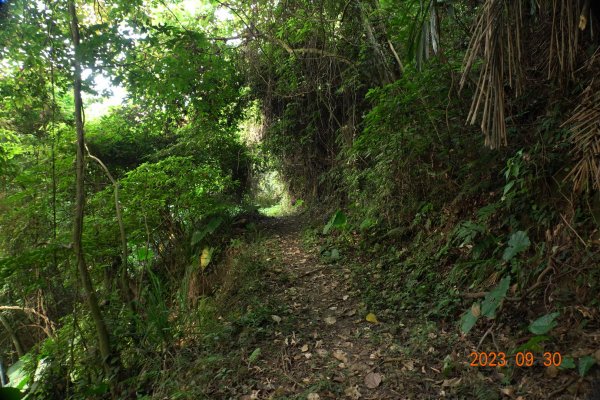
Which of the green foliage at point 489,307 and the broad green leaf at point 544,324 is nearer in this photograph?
the broad green leaf at point 544,324

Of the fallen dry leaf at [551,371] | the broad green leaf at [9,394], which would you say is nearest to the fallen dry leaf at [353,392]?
the fallen dry leaf at [551,371]

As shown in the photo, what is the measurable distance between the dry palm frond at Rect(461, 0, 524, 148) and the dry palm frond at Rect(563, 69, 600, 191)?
0.50 m

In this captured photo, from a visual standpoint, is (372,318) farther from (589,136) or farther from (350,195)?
(350,195)

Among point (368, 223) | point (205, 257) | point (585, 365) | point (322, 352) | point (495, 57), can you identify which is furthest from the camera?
point (205, 257)

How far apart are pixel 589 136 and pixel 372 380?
7.19ft

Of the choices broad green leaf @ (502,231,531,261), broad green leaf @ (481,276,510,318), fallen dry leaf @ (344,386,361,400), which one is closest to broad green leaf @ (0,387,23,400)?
fallen dry leaf @ (344,386,361,400)

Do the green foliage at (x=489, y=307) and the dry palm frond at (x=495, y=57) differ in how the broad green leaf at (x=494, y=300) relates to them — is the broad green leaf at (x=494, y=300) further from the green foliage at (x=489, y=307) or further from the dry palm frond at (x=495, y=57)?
the dry palm frond at (x=495, y=57)

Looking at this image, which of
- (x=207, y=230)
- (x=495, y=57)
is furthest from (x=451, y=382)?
(x=207, y=230)

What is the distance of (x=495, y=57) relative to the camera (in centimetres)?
219

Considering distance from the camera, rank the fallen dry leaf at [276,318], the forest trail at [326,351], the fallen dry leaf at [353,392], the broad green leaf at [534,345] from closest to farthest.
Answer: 1. the broad green leaf at [534,345]
2. the fallen dry leaf at [353,392]
3. the forest trail at [326,351]
4. the fallen dry leaf at [276,318]

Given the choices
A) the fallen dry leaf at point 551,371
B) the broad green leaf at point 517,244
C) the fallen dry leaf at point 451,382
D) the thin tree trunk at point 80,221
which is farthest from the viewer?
the thin tree trunk at point 80,221

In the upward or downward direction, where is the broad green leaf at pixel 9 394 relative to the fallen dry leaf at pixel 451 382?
upward
